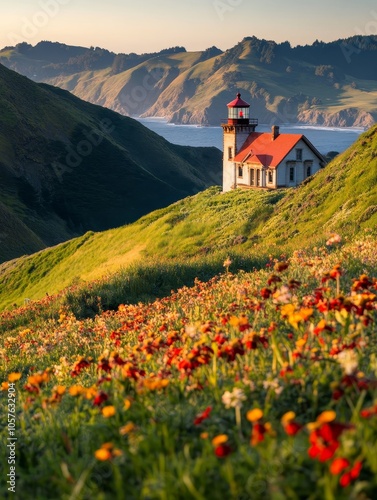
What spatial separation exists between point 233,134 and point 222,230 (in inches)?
872

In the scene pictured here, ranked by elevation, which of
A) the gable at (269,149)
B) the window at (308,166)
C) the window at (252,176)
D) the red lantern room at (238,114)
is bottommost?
the window at (252,176)

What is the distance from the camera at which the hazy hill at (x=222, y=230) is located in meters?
29.9

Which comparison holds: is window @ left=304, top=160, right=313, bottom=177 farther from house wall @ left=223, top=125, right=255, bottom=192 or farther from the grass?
the grass

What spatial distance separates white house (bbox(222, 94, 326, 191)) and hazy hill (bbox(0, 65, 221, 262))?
155 feet

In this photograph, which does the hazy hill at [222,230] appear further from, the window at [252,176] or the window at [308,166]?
the window at [308,166]

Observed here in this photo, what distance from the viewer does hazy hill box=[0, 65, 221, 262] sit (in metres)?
120

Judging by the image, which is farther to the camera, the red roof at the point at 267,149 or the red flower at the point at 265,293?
the red roof at the point at 267,149

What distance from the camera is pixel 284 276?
13.2m

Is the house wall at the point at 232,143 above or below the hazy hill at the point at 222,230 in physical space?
above

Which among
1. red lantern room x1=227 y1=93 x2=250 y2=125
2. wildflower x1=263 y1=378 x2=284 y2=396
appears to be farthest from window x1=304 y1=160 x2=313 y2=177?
wildflower x1=263 y1=378 x2=284 y2=396

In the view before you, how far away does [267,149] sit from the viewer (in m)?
61.1

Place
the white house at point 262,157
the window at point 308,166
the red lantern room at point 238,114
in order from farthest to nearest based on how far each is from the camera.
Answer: the red lantern room at point 238,114
the window at point 308,166
the white house at point 262,157

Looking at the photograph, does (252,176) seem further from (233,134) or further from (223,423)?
(223,423)

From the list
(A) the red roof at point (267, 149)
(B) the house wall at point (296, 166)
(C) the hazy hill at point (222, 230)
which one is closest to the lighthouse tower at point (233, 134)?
(A) the red roof at point (267, 149)
